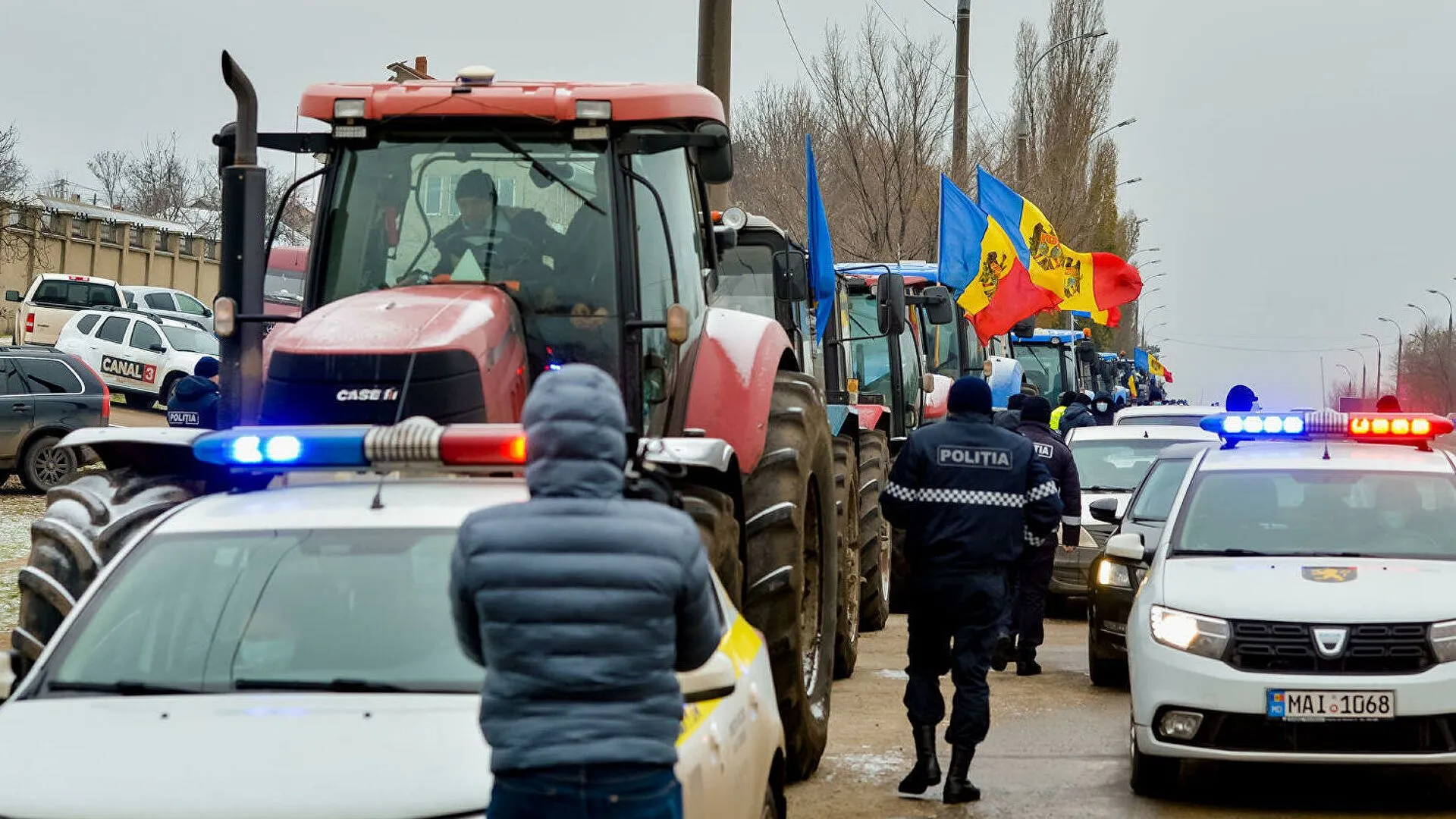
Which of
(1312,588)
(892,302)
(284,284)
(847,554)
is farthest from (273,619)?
(284,284)

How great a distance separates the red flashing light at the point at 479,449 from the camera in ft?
19.8

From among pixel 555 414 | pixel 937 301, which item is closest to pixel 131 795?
pixel 555 414

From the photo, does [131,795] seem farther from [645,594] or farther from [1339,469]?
[1339,469]

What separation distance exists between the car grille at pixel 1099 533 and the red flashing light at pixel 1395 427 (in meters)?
5.00

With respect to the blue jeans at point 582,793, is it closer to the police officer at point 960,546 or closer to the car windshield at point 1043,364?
the police officer at point 960,546

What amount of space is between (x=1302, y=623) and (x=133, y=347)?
28.5 metres

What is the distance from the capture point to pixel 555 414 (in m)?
4.23

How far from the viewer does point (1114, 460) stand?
1761cm

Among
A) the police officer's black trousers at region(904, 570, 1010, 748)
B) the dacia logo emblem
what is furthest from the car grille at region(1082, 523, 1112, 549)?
the police officer's black trousers at region(904, 570, 1010, 748)

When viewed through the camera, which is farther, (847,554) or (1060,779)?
(847,554)

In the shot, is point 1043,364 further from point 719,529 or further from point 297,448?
point 297,448

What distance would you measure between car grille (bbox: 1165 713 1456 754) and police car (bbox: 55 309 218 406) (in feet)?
89.8

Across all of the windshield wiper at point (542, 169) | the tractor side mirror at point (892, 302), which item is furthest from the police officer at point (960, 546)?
the tractor side mirror at point (892, 302)

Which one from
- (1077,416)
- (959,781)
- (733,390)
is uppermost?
(733,390)
